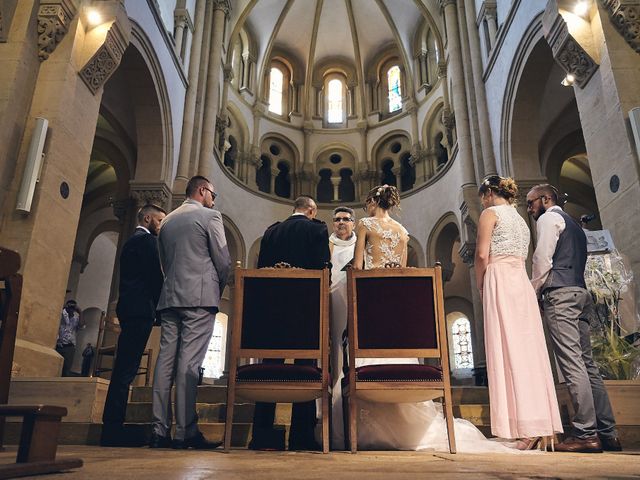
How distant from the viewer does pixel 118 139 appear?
12570 millimetres

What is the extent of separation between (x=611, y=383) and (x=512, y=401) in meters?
1.20

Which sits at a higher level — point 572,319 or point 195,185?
point 195,185

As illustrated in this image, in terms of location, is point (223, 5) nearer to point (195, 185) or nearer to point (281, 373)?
point (195, 185)

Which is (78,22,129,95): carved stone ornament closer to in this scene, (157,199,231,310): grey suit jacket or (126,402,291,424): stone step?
(157,199,231,310): grey suit jacket

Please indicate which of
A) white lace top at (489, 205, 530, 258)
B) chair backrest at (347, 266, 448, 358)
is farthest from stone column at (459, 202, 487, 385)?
chair backrest at (347, 266, 448, 358)

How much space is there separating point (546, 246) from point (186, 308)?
8.43 ft

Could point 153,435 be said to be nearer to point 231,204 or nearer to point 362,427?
point 362,427

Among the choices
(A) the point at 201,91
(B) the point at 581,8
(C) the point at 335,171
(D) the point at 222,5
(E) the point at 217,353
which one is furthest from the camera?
(C) the point at 335,171

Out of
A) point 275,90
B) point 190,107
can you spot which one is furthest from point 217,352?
point 275,90

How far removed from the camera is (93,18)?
245 inches

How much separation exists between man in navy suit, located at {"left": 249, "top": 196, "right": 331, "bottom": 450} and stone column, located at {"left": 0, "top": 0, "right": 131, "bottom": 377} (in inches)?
98.5

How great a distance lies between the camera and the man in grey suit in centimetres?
326

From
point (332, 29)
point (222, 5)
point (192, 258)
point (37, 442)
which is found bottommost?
point (37, 442)

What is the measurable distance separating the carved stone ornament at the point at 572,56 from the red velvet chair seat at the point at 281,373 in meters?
4.96
